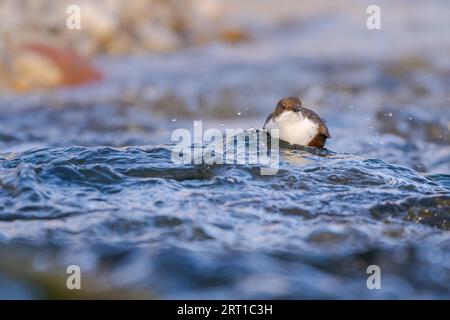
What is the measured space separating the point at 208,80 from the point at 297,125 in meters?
8.58

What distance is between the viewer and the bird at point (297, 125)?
18.4ft

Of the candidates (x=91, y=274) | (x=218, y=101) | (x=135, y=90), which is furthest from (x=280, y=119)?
(x=135, y=90)

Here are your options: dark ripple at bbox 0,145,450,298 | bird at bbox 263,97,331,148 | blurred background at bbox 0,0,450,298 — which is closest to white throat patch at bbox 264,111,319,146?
bird at bbox 263,97,331,148

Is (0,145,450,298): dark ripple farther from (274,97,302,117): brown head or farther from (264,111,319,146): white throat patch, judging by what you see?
(274,97,302,117): brown head

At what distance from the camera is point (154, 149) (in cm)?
526

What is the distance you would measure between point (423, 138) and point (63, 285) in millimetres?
6261

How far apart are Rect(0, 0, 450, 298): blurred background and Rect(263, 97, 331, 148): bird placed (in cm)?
91

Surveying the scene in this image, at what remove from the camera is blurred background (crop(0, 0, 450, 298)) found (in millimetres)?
4402

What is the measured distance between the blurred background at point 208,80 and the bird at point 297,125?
2.99 feet

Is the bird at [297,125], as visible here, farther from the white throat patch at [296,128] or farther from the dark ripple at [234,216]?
the dark ripple at [234,216]

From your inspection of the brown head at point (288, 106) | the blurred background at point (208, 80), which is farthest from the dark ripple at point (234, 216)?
the brown head at point (288, 106)

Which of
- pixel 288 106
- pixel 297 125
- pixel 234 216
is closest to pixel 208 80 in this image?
pixel 288 106

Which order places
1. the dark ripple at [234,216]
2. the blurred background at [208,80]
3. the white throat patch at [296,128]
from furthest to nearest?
the white throat patch at [296,128] < the blurred background at [208,80] < the dark ripple at [234,216]

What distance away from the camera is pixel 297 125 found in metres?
5.61
